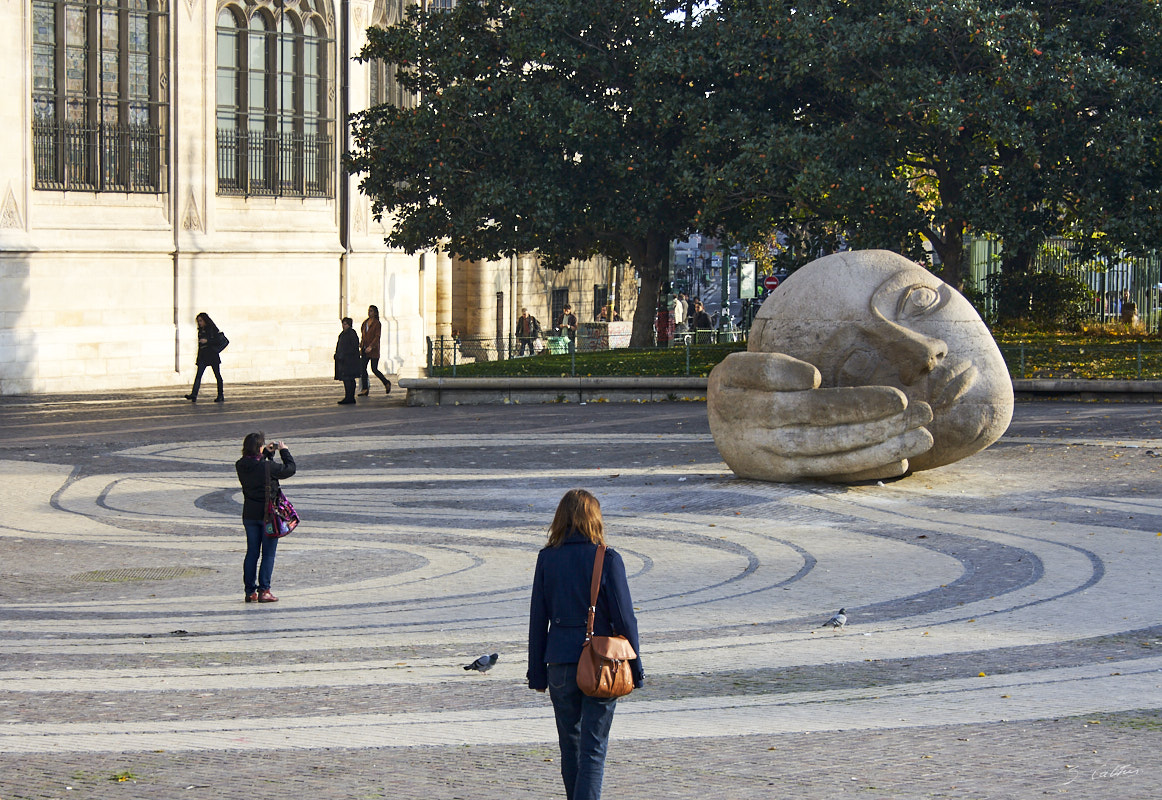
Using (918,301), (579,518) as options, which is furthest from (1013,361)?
(579,518)

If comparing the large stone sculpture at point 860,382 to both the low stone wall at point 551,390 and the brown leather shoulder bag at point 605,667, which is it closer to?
the brown leather shoulder bag at point 605,667

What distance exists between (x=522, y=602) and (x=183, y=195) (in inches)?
954

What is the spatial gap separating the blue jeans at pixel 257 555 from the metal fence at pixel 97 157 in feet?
71.2

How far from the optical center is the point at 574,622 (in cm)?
652

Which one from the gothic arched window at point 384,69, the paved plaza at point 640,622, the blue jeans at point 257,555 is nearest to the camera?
the paved plaza at point 640,622

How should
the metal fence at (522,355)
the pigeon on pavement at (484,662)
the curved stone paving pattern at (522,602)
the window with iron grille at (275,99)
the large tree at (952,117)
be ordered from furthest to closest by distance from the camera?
the window with iron grille at (275,99), the metal fence at (522,355), the large tree at (952,117), the pigeon on pavement at (484,662), the curved stone paving pattern at (522,602)

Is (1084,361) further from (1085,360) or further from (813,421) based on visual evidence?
(813,421)

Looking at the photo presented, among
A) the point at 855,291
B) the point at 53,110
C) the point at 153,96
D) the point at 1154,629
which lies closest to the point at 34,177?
the point at 53,110

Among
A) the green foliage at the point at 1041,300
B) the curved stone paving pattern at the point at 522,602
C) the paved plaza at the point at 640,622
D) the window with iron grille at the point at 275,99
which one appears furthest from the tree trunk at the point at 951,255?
the window with iron grille at the point at 275,99

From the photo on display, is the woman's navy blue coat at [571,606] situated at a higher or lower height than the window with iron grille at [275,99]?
lower

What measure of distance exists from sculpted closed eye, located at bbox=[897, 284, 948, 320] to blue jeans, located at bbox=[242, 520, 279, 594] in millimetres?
7674

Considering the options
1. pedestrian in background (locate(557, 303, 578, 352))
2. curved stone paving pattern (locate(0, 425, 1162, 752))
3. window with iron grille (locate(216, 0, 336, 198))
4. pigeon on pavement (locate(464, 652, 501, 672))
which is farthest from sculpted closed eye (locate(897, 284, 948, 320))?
pedestrian in background (locate(557, 303, 578, 352))

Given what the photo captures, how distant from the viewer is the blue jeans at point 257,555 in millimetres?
11883

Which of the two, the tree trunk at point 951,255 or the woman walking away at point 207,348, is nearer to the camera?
the woman walking away at point 207,348
